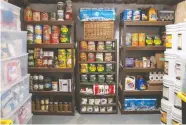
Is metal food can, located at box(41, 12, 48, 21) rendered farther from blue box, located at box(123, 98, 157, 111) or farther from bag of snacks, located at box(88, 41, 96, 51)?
blue box, located at box(123, 98, 157, 111)

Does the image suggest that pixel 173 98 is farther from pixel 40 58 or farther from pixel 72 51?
pixel 40 58

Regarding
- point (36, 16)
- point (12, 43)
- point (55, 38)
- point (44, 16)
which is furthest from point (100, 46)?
point (12, 43)

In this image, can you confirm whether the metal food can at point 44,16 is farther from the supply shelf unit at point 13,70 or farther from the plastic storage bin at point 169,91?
the plastic storage bin at point 169,91

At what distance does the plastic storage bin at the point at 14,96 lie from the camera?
2.72 m

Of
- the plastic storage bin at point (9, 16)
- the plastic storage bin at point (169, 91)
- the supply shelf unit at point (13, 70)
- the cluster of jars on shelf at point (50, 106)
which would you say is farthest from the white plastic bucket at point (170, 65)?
the plastic storage bin at point (9, 16)

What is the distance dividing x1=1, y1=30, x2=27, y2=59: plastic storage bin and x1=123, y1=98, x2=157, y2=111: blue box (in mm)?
2277

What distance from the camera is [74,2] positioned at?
4980 millimetres

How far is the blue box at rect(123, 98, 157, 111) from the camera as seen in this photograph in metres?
4.71

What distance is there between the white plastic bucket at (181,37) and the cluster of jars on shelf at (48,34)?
2.06 metres

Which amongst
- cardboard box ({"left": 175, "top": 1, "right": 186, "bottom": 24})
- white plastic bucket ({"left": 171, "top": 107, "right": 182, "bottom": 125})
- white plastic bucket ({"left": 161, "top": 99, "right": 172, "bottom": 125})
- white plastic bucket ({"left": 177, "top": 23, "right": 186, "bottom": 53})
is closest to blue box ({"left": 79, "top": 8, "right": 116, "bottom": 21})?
cardboard box ({"left": 175, "top": 1, "right": 186, "bottom": 24})

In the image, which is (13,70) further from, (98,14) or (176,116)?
(176,116)

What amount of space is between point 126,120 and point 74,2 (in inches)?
102

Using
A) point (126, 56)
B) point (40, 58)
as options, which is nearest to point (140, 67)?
point (126, 56)

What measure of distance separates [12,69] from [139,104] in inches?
106
